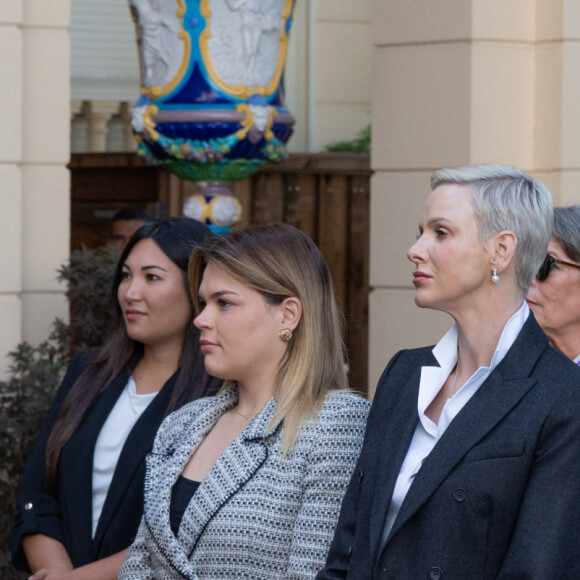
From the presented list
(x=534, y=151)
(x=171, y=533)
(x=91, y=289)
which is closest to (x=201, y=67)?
(x=91, y=289)

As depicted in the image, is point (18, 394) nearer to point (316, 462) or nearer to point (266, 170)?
point (316, 462)

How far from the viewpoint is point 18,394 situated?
482 cm

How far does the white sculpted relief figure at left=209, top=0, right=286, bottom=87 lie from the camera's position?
5.05 m

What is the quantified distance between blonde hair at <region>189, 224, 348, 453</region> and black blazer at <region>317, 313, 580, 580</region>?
45cm

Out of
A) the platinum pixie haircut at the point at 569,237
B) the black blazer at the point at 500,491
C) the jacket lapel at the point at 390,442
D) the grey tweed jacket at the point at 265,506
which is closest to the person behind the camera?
the black blazer at the point at 500,491

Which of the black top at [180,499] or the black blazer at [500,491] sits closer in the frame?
the black blazer at [500,491]

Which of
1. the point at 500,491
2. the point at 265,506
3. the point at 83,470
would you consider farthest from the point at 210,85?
the point at 500,491

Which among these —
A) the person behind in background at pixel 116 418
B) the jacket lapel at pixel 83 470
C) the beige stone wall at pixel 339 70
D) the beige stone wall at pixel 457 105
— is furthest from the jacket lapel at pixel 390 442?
the beige stone wall at pixel 339 70

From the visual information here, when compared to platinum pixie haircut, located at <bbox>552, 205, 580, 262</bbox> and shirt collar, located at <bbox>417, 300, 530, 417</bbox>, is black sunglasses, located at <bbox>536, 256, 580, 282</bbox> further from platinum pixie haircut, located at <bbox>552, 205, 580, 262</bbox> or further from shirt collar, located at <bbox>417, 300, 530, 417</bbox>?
shirt collar, located at <bbox>417, 300, 530, 417</bbox>

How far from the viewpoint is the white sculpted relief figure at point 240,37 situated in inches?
199

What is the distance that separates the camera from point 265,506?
2750 millimetres

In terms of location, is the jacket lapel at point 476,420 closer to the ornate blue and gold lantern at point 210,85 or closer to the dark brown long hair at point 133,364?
the dark brown long hair at point 133,364

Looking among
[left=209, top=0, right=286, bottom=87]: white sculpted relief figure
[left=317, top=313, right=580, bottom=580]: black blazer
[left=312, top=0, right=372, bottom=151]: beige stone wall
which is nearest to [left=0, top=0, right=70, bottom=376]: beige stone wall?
[left=209, top=0, right=286, bottom=87]: white sculpted relief figure

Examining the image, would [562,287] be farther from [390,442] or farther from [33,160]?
[33,160]
